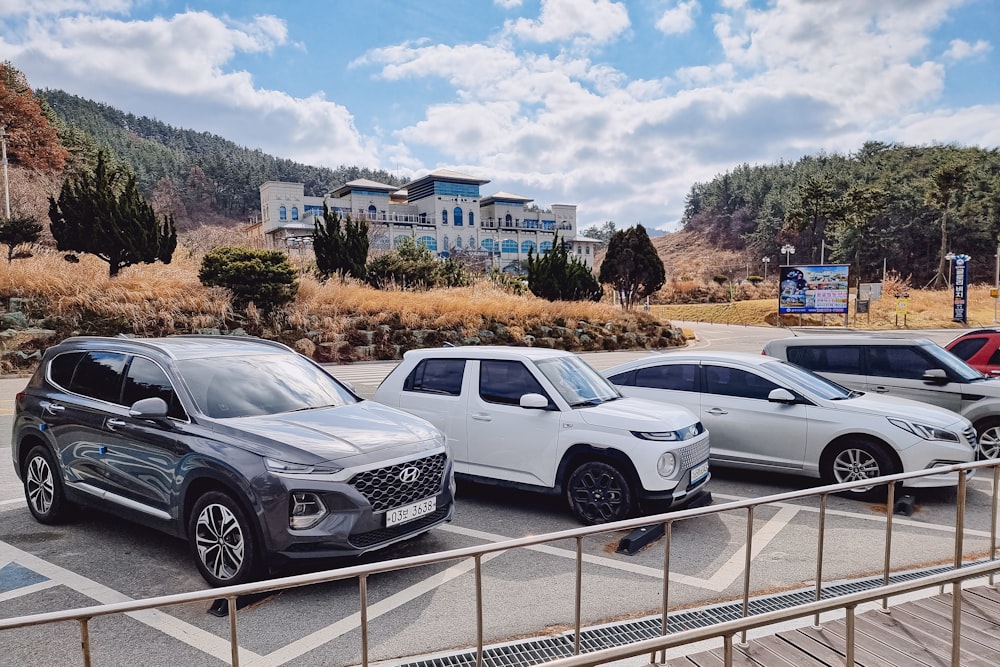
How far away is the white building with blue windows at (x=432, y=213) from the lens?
79.7 metres

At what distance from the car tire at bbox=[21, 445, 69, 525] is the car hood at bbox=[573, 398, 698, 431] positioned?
4.85 metres

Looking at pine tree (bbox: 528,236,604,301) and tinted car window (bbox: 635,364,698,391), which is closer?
tinted car window (bbox: 635,364,698,391)

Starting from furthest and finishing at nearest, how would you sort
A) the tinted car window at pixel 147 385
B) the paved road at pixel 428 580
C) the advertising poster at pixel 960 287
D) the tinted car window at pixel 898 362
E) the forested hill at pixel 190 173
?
the forested hill at pixel 190 173 → the advertising poster at pixel 960 287 → the tinted car window at pixel 898 362 → the tinted car window at pixel 147 385 → the paved road at pixel 428 580

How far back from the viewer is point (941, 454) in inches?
249

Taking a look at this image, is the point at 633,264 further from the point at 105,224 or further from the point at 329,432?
the point at 329,432

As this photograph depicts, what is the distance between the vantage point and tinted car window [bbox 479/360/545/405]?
21.1ft

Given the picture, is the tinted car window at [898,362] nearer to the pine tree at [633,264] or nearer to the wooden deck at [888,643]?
the wooden deck at [888,643]

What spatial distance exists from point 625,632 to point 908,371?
6.98 metres

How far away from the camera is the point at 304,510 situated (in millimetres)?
4211

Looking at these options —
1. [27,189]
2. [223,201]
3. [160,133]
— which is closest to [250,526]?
[27,189]

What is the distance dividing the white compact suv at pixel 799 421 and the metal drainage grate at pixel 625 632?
2.34m

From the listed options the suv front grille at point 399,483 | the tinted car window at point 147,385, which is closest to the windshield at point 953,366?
the suv front grille at point 399,483

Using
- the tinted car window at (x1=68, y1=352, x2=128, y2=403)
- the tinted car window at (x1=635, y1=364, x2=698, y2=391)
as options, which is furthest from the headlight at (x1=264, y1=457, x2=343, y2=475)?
the tinted car window at (x1=635, y1=364, x2=698, y2=391)

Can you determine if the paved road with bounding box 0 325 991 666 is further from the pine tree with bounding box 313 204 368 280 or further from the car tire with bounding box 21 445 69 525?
the pine tree with bounding box 313 204 368 280
